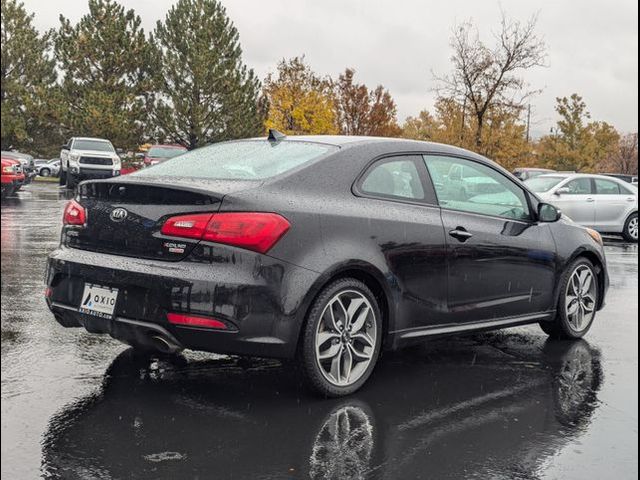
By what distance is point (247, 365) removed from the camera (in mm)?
5289

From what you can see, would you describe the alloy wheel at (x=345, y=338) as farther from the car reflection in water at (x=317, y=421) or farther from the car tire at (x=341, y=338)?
the car reflection in water at (x=317, y=421)

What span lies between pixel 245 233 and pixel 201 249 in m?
0.25

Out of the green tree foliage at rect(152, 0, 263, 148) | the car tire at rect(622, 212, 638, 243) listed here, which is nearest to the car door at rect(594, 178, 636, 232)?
the car tire at rect(622, 212, 638, 243)

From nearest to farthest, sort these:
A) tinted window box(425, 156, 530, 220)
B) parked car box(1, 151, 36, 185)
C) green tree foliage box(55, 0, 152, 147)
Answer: tinted window box(425, 156, 530, 220), parked car box(1, 151, 36, 185), green tree foliage box(55, 0, 152, 147)

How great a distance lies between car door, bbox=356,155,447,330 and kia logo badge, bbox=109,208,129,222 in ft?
4.56

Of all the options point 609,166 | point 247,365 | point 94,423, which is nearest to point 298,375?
point 247,365

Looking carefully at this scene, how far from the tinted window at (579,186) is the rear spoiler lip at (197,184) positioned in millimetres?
14271

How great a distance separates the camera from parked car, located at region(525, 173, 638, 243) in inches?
696

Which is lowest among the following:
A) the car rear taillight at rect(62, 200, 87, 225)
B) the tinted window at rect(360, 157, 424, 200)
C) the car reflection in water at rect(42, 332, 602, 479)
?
the car reflection in water at rect(42, 332, 602, 479)

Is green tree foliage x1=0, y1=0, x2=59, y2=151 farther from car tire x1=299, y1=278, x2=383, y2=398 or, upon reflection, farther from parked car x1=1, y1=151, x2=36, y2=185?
car tire x1=299, y1=278, x2=383, y2=398

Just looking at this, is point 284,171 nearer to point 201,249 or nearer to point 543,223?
point 201,249

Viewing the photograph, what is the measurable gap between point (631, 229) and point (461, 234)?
1439 cm

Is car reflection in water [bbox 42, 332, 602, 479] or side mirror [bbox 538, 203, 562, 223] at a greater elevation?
side mirror [bbox 538, 203, 562, 223]

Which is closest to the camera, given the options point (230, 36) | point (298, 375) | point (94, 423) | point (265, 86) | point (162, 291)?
point (94, 423)
